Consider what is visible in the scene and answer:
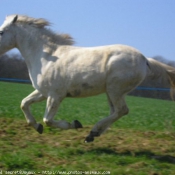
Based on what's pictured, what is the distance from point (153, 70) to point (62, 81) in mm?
1790

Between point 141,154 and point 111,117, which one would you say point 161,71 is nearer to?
point 111,117

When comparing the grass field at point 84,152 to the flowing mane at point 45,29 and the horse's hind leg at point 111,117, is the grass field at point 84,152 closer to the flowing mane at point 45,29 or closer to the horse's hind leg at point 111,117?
the horse's hind leg at point 111,117

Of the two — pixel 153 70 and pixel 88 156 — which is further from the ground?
pixel 153 70

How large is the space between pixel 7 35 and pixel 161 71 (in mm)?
3047

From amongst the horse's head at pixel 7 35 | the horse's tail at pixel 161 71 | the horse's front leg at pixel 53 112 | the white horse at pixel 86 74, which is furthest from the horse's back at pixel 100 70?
the horse's head at pixel 7 35

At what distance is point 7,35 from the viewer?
281 inches

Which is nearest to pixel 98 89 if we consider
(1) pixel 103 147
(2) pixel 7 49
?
(1) pixel 103 147

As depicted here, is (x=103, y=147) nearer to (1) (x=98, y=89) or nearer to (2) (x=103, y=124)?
(2) (x=103, y=124)

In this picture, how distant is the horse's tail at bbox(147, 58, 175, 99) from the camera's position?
705 centimetres

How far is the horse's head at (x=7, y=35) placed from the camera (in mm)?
7105

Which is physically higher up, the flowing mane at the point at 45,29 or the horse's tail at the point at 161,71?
the flowing mane at the point at 45,29

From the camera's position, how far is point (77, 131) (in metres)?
8.38

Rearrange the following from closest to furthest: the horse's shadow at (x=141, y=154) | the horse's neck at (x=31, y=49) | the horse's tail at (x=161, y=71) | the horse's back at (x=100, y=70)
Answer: the horse's shadow at (x=141, y=154), the horse's back at (x=100, y=70), the horse's neck at (x=31, y=49), the horse's tail at (x=161, y=71)

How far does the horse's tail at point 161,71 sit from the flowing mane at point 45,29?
161 centimetres
